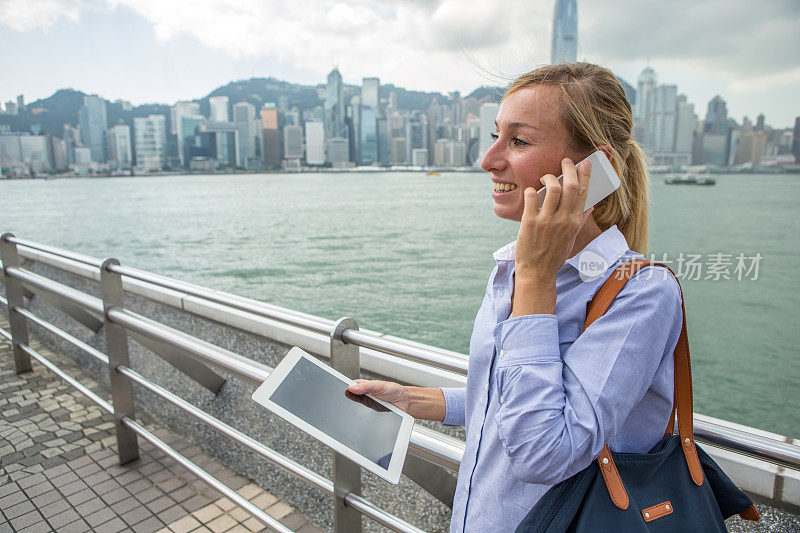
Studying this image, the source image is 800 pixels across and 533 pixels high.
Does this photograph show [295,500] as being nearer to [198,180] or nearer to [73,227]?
[73,227]

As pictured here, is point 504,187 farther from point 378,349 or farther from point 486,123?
point 378,349

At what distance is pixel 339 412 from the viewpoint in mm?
1330

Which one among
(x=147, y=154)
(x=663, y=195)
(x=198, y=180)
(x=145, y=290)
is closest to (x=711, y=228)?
(x=663, y=195)

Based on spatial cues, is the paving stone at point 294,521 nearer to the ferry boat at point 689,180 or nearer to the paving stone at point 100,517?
the paving stone at point 100,517

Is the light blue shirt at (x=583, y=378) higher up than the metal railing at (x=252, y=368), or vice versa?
the light blue shirt at (x=583, y=378)

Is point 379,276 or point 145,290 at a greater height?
point 145,290

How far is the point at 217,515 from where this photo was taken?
2924 mm

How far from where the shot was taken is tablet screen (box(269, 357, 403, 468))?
129cm

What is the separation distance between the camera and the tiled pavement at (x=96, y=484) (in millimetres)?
2855

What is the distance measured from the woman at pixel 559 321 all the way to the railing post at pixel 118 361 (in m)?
2.44

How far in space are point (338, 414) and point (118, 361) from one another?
2.35m

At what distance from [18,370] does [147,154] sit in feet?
297

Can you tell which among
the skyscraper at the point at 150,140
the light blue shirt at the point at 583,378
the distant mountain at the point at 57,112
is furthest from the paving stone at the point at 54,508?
the skyscraper at the point at 150,140

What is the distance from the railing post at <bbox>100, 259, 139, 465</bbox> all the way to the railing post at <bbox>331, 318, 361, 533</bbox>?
1703 mm
